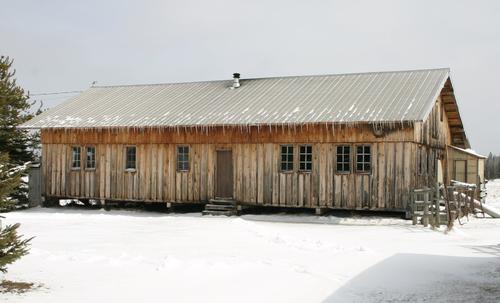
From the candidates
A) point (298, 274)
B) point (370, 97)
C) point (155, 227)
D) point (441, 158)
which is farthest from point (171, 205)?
point (298, 274)

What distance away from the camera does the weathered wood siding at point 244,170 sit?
20.8 metres

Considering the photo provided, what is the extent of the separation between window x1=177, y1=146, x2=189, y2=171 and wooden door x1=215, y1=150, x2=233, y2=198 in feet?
4.81

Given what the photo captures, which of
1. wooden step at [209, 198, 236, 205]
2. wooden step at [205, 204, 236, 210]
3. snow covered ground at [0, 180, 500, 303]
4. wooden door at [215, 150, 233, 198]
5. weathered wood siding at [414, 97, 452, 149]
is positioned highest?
weathered wood siding at [414, 97, 452, 149]

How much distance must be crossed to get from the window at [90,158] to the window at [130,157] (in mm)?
1710

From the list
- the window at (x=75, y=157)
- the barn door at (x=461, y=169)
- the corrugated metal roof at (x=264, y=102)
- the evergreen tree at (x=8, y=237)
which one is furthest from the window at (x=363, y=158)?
the evergreen tree at (x=8, y=237)

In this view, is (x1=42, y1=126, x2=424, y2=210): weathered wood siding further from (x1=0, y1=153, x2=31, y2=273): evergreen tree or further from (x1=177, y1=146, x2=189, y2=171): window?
(x1=0, y1=153, x2=31, y2=273): evergreen tree

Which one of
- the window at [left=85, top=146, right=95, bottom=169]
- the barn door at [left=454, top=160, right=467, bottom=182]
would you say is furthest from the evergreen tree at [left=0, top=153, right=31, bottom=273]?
the barn door at [left=454, top=160, right=467, bottom=182]

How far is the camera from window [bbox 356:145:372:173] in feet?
A: 69.2

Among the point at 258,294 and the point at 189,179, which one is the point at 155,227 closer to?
the point at 189,179

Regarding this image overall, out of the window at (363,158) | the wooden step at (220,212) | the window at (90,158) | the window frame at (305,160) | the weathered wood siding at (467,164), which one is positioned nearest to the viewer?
the window at (363,158)

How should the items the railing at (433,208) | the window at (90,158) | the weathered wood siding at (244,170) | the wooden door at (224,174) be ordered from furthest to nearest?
the window at (90,158) → the wooden door at (224,174) → the weathered wood siding at (244,170) → the railing at (433,208)

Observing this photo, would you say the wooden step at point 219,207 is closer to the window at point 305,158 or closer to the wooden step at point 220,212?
the wooden step at point 220,212

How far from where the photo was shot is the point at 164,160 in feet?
80.1

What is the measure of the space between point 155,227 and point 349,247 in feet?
24.5
